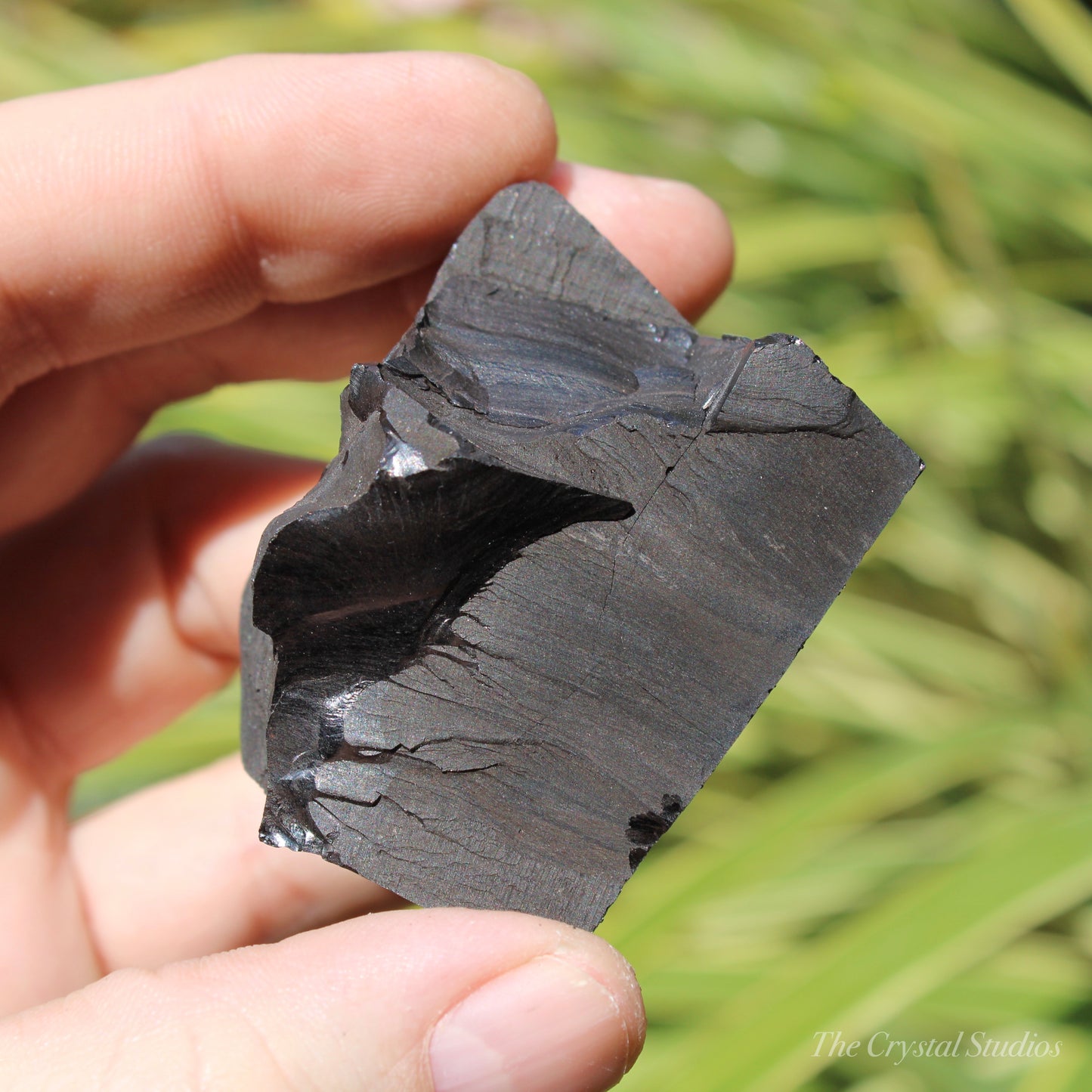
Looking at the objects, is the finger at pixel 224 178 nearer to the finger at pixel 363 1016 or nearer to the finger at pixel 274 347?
the finger at pixel 274 347

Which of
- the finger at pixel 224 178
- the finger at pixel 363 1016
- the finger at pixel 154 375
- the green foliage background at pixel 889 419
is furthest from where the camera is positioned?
the green foliage background at pixel 889 419

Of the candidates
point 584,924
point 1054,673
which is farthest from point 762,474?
point 1054,673

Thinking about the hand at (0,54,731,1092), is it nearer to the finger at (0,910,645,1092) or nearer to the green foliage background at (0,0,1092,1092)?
the finger at (0,910,645,1092)

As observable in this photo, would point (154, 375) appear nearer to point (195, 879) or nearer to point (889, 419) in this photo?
point (195, 879)

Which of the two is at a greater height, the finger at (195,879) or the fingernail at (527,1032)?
the fingernail at (527,1032)

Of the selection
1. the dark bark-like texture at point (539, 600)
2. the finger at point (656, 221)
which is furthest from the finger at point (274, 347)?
the dark bark-like texture at point (539, 600)

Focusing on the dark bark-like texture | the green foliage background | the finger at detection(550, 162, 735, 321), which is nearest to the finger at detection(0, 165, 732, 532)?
the finger at detection(550, 162, 735, 321)

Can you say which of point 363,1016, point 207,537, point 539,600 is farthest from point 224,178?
point 363,1016
